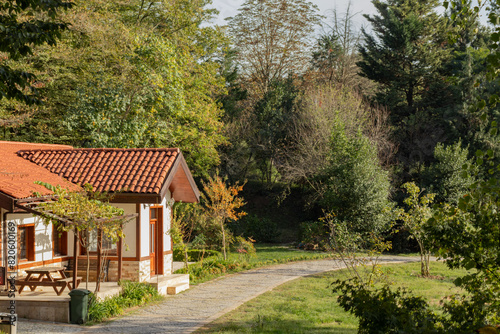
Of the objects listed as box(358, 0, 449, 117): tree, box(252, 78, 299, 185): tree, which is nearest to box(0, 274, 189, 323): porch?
box(252, 78, 299, 185): tree

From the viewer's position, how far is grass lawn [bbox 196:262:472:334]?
10.1 m

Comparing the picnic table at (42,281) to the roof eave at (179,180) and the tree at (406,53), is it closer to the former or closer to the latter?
the roof eave at (179,180)

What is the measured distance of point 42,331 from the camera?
395 inches

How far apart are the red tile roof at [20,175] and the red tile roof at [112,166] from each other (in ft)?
1.25

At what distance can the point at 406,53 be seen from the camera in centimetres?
3086

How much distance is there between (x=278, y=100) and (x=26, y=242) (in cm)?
2288

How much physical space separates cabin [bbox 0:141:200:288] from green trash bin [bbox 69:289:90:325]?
190 centimetres

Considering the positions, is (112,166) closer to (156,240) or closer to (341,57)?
(156,240)

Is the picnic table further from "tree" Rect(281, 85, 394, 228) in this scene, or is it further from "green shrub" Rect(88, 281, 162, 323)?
"tree" Rect(281, 85, 394, 228)

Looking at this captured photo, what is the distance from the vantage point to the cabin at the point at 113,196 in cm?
1323

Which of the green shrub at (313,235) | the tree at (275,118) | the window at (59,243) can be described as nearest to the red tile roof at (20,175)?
the window at (59,243)

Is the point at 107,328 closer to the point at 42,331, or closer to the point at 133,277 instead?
the point at 42,331

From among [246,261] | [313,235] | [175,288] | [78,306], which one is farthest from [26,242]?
[313,235]

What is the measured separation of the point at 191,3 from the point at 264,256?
15224 millimetres
